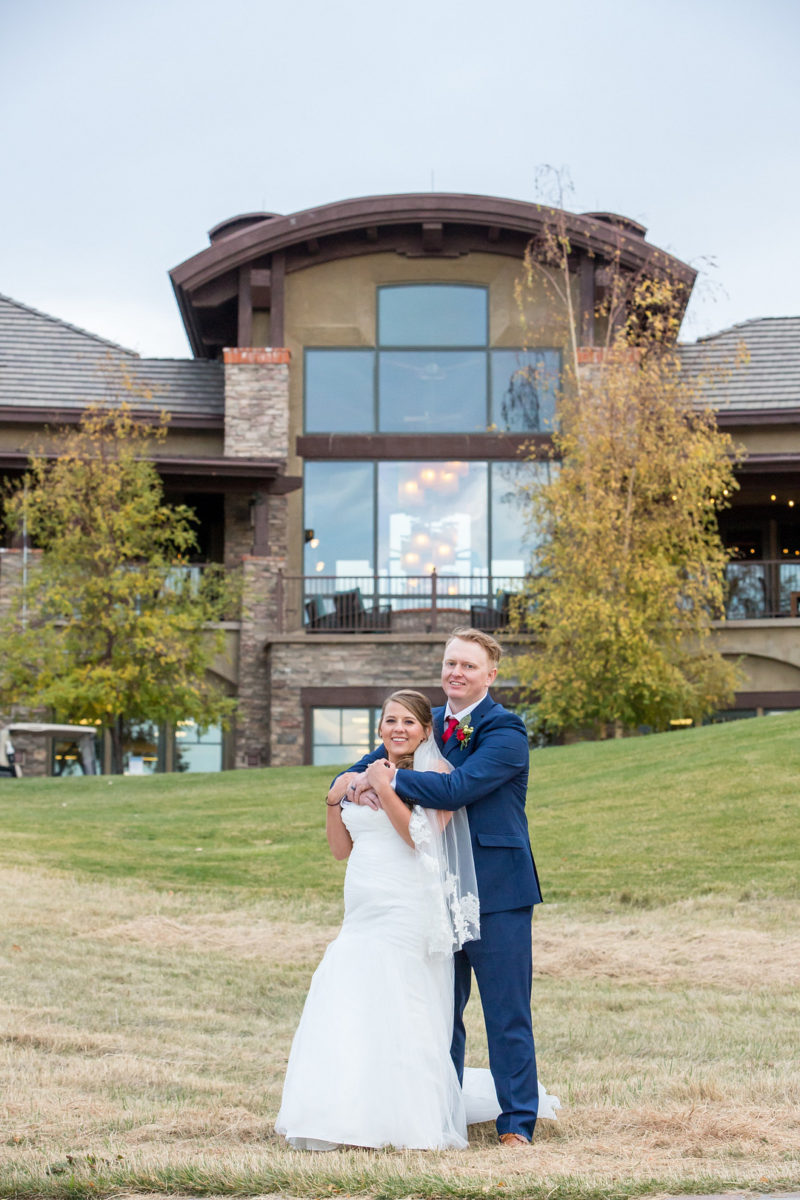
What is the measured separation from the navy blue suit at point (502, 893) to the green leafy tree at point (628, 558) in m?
14.0

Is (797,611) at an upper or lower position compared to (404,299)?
lower

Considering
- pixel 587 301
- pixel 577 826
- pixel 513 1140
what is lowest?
pixel 577 826

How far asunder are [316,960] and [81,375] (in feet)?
56.4

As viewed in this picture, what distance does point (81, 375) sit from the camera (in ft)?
80.5

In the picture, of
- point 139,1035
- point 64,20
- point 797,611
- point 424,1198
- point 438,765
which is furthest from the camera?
point 64,20

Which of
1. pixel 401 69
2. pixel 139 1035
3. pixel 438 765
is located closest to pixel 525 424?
pixel 139 1035

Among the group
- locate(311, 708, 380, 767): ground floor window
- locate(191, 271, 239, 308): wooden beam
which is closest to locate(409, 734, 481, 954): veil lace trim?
locate(311, 708, 380, 767): ground floor window

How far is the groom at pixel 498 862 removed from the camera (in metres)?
4.82

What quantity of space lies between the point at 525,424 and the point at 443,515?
2117 millimetres

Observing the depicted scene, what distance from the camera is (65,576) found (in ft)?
66.2

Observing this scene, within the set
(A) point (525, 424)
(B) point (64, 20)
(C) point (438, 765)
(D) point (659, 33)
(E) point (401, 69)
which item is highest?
(E) point (401, 69)

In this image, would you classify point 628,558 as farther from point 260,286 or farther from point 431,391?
point 260,286

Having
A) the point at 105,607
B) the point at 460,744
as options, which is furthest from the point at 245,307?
the point at 460,744

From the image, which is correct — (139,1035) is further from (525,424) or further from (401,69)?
(401,69)
